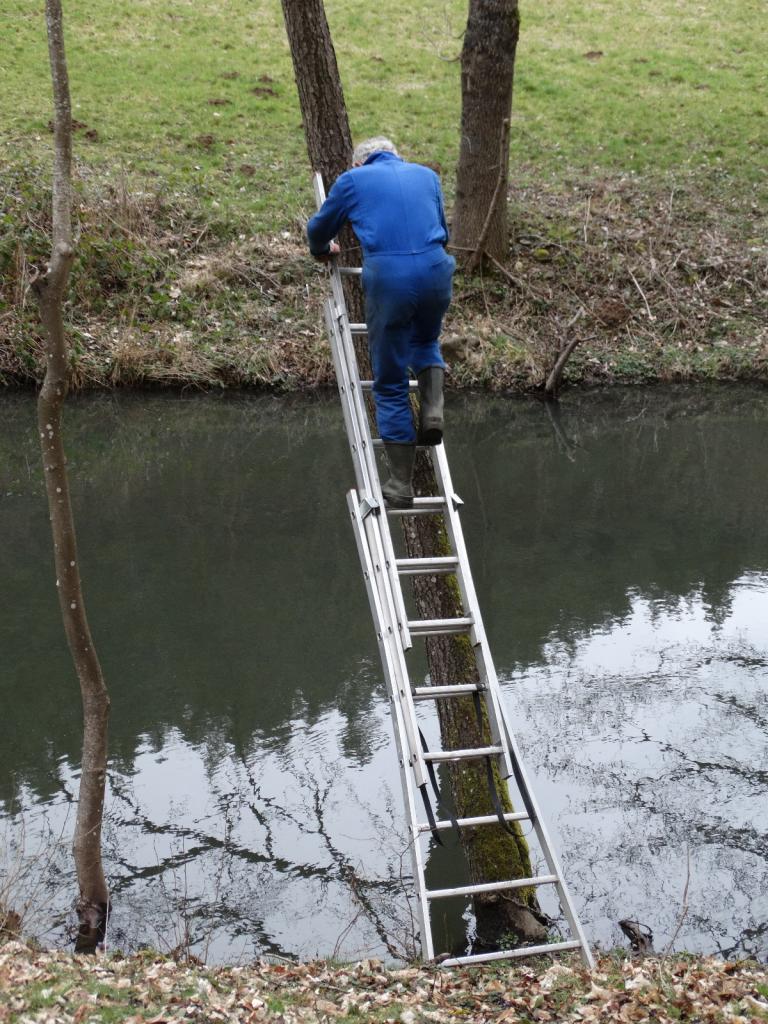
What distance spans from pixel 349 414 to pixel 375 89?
782 inches

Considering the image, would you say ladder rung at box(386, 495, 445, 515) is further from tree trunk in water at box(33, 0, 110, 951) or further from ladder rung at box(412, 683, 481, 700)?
tree trunk in water at box(33, 0, 110, 951)

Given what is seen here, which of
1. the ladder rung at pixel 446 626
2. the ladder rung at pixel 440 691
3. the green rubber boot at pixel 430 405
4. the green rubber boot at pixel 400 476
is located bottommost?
the ladder rung at pixel 440 691

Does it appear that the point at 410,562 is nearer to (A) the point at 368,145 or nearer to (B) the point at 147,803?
(A) the point at 368,145

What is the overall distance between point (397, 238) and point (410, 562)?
152 centimetres

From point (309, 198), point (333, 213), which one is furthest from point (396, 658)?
point (309, 198)

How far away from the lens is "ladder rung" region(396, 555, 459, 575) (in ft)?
15.4

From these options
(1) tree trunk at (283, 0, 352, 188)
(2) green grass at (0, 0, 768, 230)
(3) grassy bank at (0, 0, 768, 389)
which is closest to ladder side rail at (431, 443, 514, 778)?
(1) tree trunk at (283, 0, 352, 188)

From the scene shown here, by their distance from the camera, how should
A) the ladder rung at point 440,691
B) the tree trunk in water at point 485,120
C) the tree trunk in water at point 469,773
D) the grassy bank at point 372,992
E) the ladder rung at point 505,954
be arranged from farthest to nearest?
the tree trunk in water at point 485,120, the tree trunk in water at point 469,773, the ladder rung at point 440,691, the ladder rung at point 505,954, the grassy bank at point 372,992

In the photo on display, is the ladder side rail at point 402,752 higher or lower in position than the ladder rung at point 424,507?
lower

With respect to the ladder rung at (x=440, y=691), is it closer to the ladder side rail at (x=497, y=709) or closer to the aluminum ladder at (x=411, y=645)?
the aluminum ladder at (x=411, y=645)

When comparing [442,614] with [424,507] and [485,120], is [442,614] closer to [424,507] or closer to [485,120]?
[424,507]

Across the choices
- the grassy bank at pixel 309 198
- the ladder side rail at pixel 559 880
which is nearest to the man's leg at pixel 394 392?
the ladder side rail at pixel 559 880

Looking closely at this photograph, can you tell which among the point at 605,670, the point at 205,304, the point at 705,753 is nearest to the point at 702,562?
the point at 605,670

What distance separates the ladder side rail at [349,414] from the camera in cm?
489
